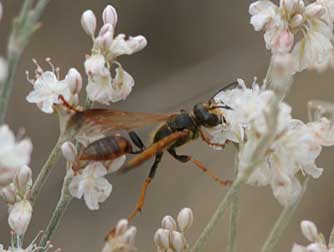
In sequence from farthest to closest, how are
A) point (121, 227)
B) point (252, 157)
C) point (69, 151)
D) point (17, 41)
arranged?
point (69, 151) → point (121, 227) → point (252, 157) → point (17, 41)

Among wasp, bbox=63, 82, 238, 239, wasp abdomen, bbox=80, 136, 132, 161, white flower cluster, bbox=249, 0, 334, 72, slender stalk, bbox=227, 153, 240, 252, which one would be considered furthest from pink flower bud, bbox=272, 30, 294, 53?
wasp abdomen, bbox=80, 136, 132, 161

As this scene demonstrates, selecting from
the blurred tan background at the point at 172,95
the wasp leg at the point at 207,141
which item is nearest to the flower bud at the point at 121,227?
the wasp leg at the point at 207,141

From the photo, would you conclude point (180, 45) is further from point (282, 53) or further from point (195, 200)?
point (282, 53)

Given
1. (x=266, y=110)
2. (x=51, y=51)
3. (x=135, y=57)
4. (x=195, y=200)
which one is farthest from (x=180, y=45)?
(x=266, y=110)

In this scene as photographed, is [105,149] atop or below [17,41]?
below

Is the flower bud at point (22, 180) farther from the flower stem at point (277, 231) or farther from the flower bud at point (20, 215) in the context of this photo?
the flower stem at point (277, 231)

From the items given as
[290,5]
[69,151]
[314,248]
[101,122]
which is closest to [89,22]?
[101,122]

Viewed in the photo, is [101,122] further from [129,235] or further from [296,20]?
[296,20]

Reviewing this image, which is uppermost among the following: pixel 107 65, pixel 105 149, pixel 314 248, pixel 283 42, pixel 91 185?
pixel 107 65
